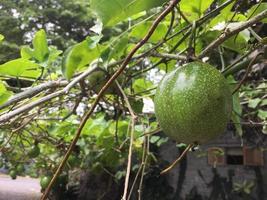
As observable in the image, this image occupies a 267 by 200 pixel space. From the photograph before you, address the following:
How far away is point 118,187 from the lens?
181 inches

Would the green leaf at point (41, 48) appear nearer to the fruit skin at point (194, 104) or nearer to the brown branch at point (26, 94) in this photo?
the brown branch at point (26, 94)

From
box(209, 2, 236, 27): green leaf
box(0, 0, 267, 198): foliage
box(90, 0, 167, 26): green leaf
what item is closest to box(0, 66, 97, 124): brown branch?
box(0, 0, 267, 198): foliage

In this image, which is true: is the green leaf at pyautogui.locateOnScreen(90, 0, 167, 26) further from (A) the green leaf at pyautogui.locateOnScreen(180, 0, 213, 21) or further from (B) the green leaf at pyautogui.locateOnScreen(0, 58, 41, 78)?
(B) the green leaf at pyautogui.locateOnScreen(0, 58, 41, 78)

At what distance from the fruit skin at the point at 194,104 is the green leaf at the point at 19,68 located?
1.83 feet

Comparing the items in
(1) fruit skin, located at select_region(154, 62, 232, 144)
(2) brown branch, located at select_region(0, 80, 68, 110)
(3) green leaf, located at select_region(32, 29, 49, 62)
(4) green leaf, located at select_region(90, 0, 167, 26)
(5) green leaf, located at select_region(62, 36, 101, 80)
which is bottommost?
(1) fruit skin, located at select_region(154, 62, 232, 144)

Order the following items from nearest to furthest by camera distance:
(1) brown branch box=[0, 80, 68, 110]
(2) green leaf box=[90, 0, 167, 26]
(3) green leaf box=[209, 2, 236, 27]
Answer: (2) green leaf box=[90, 0, 167, 26] → (1) brown branch box=[0, 80, 68, 110] → (3) green leaf box=[209, 2, 236, 27]

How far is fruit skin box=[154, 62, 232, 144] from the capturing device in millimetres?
821

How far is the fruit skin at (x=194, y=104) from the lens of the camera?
0.82m

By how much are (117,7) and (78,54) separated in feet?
1.09

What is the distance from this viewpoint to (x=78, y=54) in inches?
44.4

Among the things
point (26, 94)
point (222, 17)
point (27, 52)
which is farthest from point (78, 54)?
point (222, 17)

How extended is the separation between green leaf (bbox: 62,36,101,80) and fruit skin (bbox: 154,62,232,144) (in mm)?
287

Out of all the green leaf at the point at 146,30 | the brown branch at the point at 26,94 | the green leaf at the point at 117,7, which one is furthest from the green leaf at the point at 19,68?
the green leaf at the point at 117,7

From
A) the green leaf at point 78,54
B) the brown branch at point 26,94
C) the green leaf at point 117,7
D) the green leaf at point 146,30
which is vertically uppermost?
the green leaf at point 146,30
